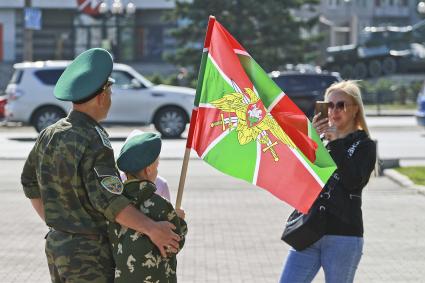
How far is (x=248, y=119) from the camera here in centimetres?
488

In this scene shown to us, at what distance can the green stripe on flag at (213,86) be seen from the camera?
191 inches

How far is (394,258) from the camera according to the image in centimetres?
966

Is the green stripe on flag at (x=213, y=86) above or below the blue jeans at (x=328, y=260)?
above

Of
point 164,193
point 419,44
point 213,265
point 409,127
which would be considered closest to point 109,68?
point 164,193

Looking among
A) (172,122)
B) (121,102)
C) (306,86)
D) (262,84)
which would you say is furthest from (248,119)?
(306,86)

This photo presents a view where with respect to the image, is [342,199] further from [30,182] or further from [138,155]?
[30,182]

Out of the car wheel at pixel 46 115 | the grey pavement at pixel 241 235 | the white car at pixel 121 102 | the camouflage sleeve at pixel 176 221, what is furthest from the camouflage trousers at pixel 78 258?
the car wheel at pixel 46 115

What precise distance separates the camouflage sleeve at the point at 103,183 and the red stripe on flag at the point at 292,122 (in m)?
0.91

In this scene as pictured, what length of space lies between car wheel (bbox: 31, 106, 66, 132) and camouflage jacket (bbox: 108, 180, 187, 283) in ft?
72.2

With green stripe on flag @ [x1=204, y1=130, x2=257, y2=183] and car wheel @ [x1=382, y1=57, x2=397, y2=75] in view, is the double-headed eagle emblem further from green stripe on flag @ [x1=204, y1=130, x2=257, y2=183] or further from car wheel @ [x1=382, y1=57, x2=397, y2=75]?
car wheel @ [x1=382, y1=57, x2=397, y2=75]

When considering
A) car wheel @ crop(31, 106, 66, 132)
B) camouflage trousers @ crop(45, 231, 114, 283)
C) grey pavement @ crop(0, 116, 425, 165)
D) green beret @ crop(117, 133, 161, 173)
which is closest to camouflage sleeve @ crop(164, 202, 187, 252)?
green beret @ crop(117, 133, 161, 173)

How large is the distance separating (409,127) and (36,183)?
88.4ft

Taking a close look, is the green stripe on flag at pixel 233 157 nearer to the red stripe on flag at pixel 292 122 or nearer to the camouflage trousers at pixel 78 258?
the red stripe on flag at pixel 292 122

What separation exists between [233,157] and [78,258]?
0.87 meters
